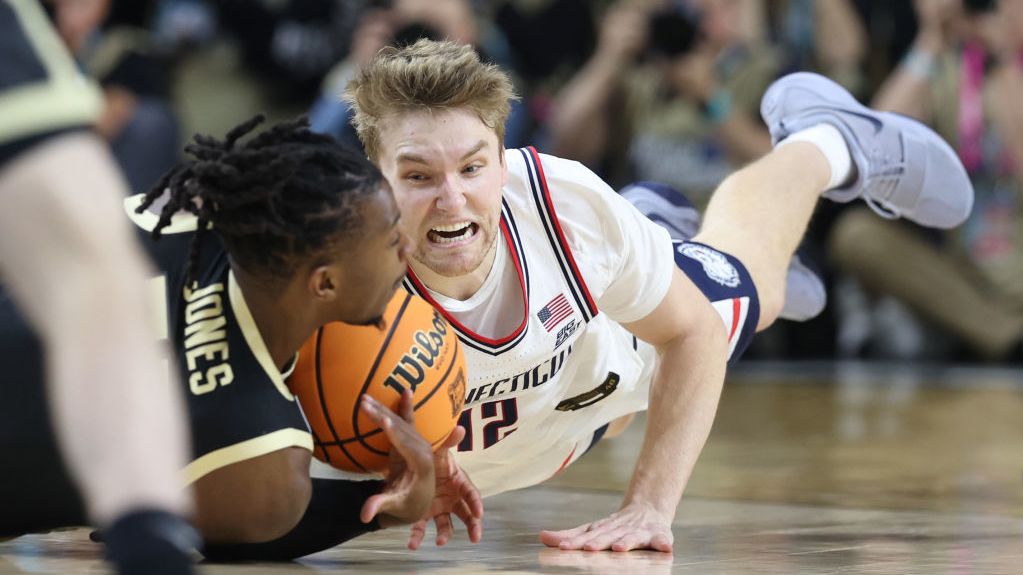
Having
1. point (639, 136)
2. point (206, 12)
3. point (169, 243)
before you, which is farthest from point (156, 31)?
point (169, 243)

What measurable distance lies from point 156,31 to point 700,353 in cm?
686

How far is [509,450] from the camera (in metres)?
4.01

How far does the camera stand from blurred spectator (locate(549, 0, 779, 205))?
870 centimetres

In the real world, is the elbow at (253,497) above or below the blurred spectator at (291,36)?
below

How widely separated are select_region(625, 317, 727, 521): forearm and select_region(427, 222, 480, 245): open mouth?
63 centimetres

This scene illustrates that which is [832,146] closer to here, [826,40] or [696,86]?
[696,86]

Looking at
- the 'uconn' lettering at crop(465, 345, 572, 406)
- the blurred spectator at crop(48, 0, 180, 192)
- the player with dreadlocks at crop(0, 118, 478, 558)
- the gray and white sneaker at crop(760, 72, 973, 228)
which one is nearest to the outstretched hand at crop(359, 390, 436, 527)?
the player with dreadlocks at crop(0, 118, 478, 558)

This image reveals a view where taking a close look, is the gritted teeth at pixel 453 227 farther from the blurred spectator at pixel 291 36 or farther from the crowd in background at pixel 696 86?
the blurred spectator at pixel 291 36

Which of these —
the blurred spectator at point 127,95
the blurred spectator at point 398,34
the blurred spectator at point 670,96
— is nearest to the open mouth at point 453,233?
the blurred spectator at point 398,34

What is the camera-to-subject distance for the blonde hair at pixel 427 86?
133 inches

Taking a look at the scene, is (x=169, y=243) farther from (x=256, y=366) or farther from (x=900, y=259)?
(x=900, y=259)

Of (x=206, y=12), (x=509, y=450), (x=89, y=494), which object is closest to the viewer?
(x=89, y=494)

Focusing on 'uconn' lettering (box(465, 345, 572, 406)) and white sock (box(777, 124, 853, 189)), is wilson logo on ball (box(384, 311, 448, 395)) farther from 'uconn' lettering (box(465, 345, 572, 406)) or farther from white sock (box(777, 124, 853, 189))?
white sock (box(777, 124, 853, 189))

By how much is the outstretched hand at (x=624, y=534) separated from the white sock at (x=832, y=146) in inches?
71.0
